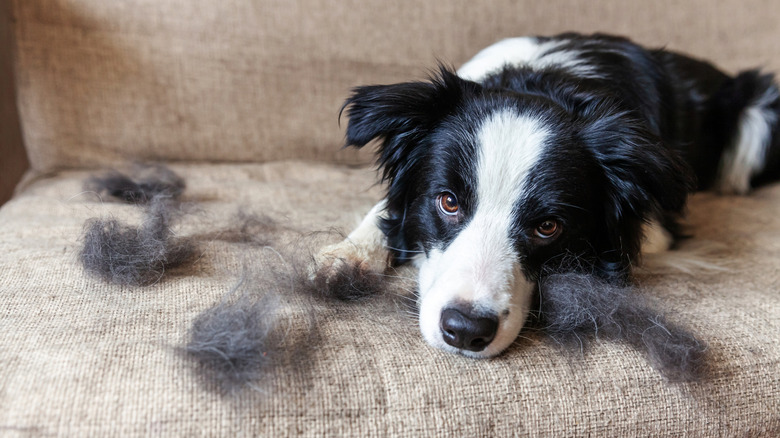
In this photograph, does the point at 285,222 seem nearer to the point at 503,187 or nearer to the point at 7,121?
the point at 503,187

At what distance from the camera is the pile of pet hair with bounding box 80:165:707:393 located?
1.11m

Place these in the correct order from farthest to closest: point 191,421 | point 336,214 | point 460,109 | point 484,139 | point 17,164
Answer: point 17,164 < point 336,214 < point 460,109 < point 484,139 < point 191,421

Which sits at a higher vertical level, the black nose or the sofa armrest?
the black nose

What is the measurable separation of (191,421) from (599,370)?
765 mm

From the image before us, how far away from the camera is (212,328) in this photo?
3.75 ft

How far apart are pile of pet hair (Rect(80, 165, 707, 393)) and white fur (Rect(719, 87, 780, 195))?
1.34 meters

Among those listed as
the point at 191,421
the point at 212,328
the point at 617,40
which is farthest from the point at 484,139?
the point at 617,40

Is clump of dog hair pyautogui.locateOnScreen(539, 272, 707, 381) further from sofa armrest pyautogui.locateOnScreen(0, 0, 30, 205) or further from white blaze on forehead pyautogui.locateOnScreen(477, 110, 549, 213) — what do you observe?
sofa armrest pyautogui.locateOnScreen(0, 0, 30, 205)

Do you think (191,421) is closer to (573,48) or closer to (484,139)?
(484,139)

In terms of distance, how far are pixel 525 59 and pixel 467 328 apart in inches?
44.9

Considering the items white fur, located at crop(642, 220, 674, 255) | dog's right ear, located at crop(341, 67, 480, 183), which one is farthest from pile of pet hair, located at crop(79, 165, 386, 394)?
white fur, located at crop(642, 220, 674, 255)

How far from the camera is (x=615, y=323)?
1.32 m

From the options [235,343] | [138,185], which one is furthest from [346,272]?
[138,185]

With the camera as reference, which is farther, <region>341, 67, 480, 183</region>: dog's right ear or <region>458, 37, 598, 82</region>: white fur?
<region>458, 37, 598, 82</region>: white fur
